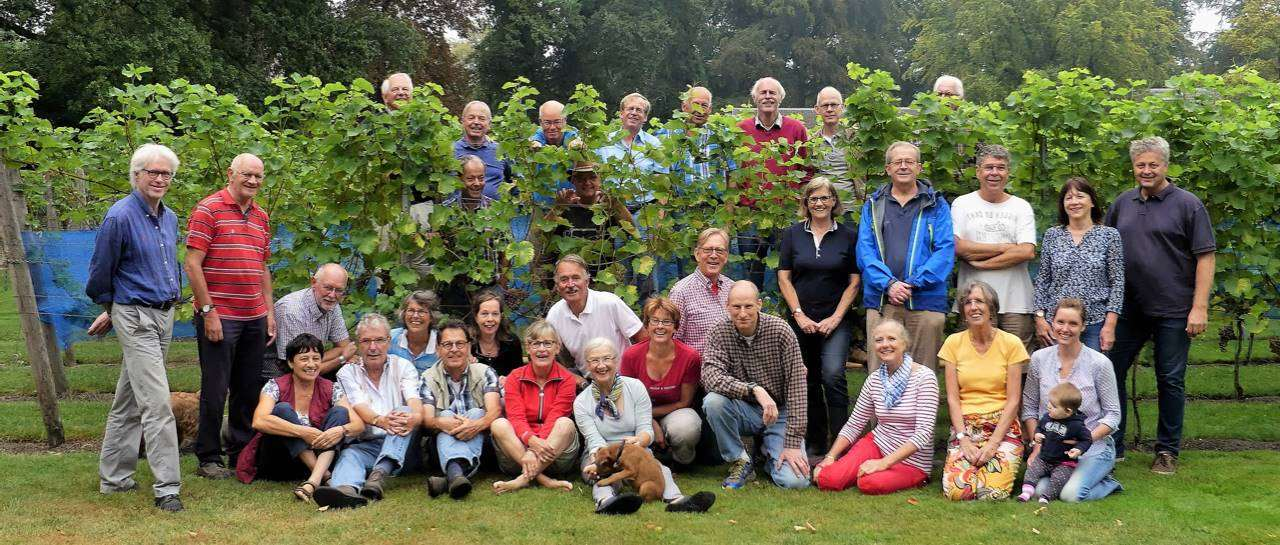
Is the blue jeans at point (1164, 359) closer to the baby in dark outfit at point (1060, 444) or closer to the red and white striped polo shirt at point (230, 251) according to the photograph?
the baby in dark outfit at point (1060, 444)

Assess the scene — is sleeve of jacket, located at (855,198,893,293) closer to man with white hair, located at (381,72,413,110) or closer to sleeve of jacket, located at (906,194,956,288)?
sleeve of jacket, located at (906,194,956,288)

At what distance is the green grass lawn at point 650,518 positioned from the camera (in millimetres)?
4855

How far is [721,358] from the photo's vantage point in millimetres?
6051

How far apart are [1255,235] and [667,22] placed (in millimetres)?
27812

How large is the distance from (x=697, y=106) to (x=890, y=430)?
247cm

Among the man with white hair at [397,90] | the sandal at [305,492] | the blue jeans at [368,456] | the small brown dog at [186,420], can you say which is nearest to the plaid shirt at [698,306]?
the blue jeans at [368,456]

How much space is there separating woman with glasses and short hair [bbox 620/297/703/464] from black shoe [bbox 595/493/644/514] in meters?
0.80

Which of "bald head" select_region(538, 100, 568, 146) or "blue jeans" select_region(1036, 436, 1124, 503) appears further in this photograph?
"bald head" select_region(538, 100, 568, 146)

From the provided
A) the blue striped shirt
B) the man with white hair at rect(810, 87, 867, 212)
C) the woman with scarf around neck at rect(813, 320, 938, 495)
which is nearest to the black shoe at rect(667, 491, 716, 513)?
the woman with scarf around neck at rect(813, 320, 938, 495)

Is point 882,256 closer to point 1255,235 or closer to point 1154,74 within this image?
point 1255,235

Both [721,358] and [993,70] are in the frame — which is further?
[993,70]

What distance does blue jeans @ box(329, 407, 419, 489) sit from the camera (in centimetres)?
568

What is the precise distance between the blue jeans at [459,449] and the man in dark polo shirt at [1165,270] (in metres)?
3.39

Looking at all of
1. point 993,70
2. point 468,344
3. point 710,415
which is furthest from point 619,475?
point 993,70
